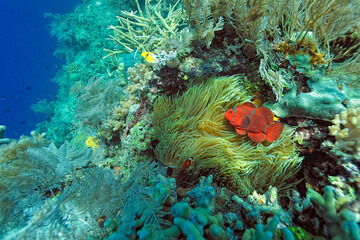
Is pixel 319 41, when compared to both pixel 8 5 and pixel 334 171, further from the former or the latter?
pixel 8 5

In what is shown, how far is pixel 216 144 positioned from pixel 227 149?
0.56 ft

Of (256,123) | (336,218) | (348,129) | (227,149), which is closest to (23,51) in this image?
(227,149)

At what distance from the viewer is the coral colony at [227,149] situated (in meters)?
1.57

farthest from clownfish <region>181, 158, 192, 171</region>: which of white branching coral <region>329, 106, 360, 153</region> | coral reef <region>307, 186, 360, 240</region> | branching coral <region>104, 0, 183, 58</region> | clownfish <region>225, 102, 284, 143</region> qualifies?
branching coral <region>104, 0, 183, 58</region>

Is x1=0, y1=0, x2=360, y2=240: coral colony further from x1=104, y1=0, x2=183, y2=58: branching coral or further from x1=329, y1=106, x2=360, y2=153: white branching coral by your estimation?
x1=104, y1=0, x2=183, y2=58: branching coral

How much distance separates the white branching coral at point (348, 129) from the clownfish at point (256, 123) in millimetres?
542

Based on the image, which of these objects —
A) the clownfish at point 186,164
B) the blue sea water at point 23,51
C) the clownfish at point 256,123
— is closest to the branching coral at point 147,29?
the clownfish at point 256,123

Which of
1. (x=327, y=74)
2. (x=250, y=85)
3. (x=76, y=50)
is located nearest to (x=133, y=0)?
(x=76, y=50)

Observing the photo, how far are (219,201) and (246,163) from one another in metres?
0.62

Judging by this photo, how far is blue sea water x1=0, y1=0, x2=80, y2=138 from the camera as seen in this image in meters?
48.5

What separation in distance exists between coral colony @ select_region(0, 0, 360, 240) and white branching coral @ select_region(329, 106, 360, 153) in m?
0.01

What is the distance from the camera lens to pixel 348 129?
6.19 ft

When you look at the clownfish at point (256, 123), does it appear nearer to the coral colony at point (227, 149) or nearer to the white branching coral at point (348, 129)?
the coral colony at point (227, 149)

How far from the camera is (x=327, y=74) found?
2.40 m
